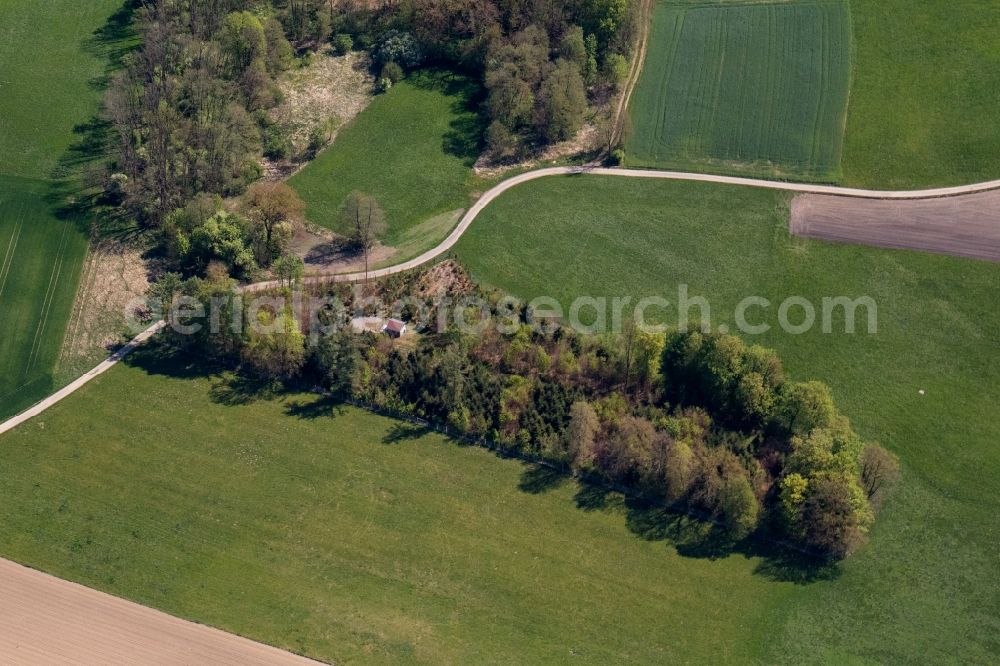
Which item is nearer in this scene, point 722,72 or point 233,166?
point 233,166

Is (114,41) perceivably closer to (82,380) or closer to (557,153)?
(82,380)

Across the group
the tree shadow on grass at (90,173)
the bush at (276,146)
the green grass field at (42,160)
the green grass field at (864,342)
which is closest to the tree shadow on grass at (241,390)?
the green grass field at (42,160)

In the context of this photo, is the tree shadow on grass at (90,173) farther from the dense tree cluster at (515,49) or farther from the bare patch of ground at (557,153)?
the bare patch of ground at (557,153)

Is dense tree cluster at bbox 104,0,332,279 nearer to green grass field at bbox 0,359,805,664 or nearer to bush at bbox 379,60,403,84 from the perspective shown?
bush at bbox 379,60,403,84

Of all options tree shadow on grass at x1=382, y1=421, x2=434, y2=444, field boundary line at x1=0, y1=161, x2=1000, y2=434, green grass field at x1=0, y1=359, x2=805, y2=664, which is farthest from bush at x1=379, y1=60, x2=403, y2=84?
tree shadow on grass at x1=382, y1=421, x2=434, y2=444

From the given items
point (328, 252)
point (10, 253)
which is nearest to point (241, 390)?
point (328, 252)

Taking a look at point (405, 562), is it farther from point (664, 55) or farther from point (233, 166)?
point (664, 55)

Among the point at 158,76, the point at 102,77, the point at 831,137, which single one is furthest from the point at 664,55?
the point at 102,77
